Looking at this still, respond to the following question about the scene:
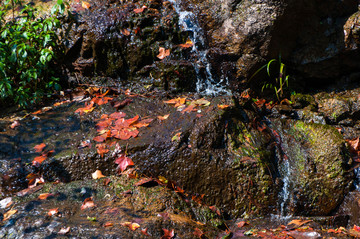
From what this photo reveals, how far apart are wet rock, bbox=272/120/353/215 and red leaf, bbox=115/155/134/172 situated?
5.75ft

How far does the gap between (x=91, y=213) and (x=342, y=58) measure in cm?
445

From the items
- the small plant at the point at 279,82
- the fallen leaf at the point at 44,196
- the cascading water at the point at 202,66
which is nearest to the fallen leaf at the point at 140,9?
the cascading water at the point at 202,66

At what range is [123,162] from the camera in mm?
3324

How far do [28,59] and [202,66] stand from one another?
8.50 feet

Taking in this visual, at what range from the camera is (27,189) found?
10.0 feet

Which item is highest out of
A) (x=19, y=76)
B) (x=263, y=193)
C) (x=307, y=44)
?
(x=307, y=44)

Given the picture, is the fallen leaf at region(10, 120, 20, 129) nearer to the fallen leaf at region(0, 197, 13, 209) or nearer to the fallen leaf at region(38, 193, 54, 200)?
the fallen leaf at region(0, 197, 13, 209)

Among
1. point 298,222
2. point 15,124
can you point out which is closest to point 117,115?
point 15,124

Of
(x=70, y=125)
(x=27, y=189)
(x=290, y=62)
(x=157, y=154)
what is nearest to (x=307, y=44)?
(x=290, y=62)

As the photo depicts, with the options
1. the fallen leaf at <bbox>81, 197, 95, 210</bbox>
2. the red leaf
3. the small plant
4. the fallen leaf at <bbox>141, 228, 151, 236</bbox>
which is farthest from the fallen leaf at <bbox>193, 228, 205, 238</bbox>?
the small plant

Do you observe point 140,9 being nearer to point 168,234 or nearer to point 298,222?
point 168,234

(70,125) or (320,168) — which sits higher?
(70,125)

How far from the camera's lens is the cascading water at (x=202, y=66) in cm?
479

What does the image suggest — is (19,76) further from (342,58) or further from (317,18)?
(342,58)
